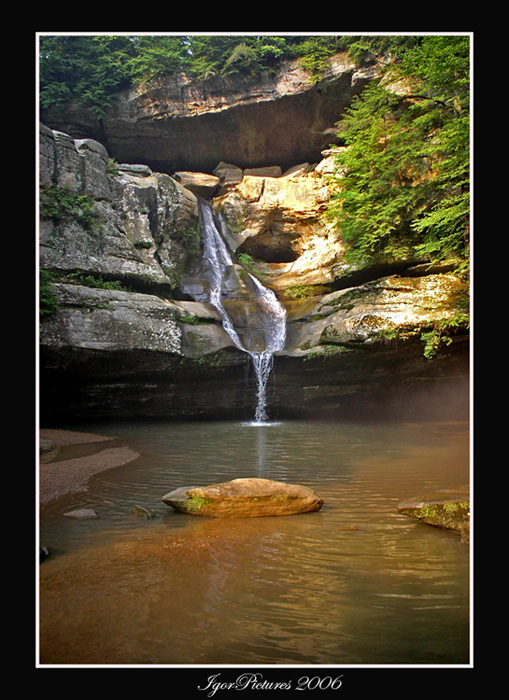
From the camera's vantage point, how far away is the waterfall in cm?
1350

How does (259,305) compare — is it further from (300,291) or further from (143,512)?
(143,512)

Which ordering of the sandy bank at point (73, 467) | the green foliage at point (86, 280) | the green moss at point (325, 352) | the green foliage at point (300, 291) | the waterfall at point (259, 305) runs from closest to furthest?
the sandy bank at point (73, 467)
the green foliage at point (86, 280)
the green moss at point (325, 352)
the waterfall at point (259, 305)
the green foliage at point (300, 291)

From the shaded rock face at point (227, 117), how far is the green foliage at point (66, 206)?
27.1 feet

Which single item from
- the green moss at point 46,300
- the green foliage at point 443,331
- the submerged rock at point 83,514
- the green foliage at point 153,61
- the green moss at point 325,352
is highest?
the green foliage at point 153,61

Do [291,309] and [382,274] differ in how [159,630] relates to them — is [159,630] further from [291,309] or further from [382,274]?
[291,309]

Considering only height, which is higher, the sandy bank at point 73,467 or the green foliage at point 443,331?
the green foliage at point 443,331

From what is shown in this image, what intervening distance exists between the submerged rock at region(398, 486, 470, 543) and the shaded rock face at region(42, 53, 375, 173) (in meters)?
18.0

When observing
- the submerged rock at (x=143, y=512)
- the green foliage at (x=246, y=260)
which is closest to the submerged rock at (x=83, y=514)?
the submerged rock at (x=143, y=512)

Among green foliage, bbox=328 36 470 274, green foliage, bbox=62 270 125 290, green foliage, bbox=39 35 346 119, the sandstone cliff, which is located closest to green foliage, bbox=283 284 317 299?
the sandstone cliff

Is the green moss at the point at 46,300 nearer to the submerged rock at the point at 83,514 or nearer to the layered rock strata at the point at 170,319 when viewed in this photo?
the layered rock strata at the point at 170,319

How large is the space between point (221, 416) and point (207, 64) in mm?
15998

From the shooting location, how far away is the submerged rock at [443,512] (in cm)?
360

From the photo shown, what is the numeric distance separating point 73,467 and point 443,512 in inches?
216

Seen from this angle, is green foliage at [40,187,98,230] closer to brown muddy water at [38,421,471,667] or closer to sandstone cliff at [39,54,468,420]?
sandstone cliff at [39,54,468,420]
